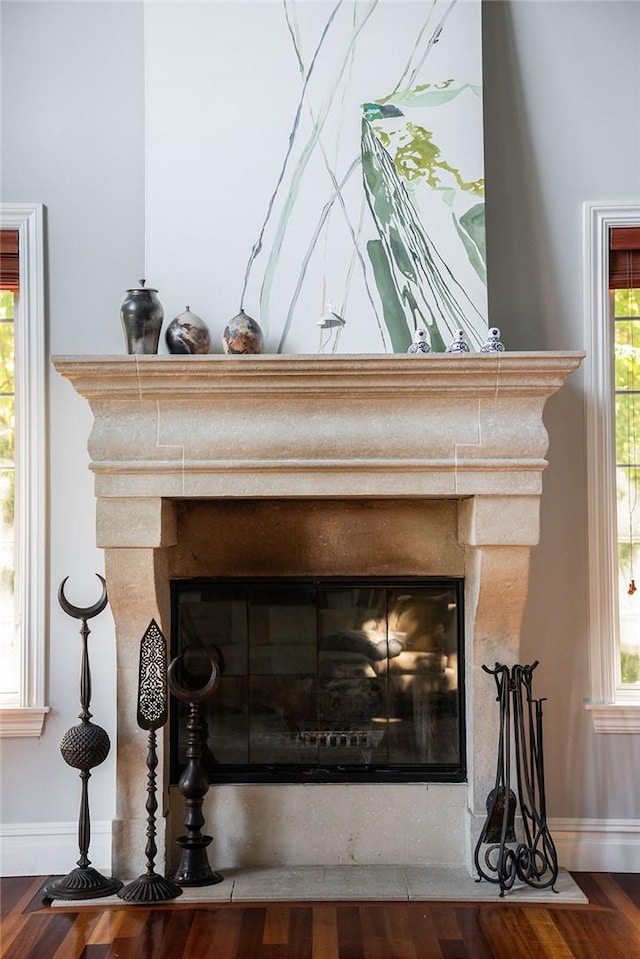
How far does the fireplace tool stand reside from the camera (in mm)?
3361

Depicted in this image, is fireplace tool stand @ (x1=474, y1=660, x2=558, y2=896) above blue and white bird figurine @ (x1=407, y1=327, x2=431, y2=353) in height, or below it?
below

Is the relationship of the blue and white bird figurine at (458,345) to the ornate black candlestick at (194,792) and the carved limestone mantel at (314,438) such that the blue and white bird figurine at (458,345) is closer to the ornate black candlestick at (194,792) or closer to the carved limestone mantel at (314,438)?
the carved limestone mantel at (314,438)

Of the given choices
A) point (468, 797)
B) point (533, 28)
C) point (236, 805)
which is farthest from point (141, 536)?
point (533, 28)

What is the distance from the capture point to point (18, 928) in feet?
10.3

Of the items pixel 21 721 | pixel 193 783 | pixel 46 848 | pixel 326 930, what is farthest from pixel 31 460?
pixel 326 930

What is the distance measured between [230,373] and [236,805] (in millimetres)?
1579

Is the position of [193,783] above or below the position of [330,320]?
below

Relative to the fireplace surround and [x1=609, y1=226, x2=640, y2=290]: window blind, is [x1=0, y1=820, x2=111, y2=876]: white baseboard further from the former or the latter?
[x1=609, y1=226, x2=640, y2=290]: window blind

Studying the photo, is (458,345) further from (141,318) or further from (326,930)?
(326,930)

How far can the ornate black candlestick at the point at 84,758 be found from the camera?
3.37 metres

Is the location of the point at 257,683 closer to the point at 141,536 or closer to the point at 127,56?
the point at 141,536

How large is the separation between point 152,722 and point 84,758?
264 mm

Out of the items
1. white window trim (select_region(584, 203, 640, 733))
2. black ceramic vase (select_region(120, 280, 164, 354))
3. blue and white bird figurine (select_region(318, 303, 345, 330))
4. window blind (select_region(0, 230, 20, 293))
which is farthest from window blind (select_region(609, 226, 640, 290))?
window blind (select_region(0, 230, 20, 293))

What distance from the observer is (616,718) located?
12.1ft
